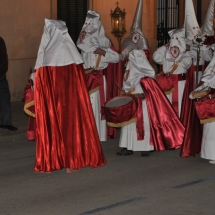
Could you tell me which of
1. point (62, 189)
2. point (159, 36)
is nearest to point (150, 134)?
point (62, 189)

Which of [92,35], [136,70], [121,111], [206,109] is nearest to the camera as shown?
[206,109]

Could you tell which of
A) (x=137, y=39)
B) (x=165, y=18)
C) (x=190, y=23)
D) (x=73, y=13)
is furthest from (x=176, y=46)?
(x=165, y=18)

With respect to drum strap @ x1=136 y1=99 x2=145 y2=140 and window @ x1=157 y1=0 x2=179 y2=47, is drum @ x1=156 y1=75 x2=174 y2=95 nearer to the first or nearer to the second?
drum strap @ x1=136 y1=99 x2=145 y2=140

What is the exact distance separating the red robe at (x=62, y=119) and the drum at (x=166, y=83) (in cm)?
304

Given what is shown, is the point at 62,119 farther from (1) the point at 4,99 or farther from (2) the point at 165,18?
(2) the point at 165,18

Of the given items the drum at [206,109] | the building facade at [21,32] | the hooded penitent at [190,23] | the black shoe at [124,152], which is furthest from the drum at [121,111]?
the building facade at [21,32]

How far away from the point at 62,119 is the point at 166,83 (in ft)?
11.1

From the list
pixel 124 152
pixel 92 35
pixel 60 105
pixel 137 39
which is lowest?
pixel 124 152

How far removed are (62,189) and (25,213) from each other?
1219 millimetres

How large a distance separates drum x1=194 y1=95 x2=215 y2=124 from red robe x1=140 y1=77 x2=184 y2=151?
86 cm

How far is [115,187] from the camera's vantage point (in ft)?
31.7

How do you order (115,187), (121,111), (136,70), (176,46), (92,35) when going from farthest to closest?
1. (176,46)
2. (92,35)
3. (136,70)
4. (121,111)
5. (115,187)

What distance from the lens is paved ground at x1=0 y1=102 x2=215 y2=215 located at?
8586 millimetres

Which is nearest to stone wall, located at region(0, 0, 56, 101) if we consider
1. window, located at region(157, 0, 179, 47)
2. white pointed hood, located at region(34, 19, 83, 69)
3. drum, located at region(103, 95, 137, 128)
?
window, located at region(157, 0, 179, 47)
